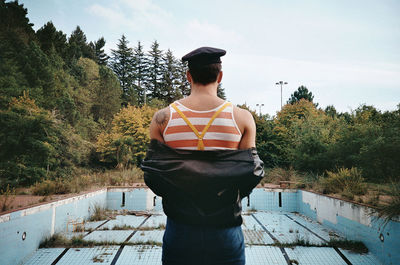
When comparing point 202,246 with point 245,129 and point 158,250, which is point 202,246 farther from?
point 158,250

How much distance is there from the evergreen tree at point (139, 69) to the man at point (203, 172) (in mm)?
30019

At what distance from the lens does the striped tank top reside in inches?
38.2

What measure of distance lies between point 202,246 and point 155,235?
439cm

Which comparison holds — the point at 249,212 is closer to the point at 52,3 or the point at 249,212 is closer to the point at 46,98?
the point at 46,98

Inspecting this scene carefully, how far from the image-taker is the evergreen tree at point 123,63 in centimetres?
3067

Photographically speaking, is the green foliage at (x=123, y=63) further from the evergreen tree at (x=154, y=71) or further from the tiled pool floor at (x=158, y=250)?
the tiled pool floor at (x=158, y=250)

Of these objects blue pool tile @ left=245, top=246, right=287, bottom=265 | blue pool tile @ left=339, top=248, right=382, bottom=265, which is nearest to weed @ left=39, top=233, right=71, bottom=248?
blue pool tile @ left=245, top=246, right=287, bottom=265

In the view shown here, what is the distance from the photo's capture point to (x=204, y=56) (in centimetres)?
104

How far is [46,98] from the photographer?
15.9 metres

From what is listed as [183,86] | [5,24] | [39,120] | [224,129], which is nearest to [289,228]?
[224,129]

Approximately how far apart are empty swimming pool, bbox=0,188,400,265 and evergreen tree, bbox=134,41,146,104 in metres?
25.1

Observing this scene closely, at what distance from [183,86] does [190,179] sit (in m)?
30.5

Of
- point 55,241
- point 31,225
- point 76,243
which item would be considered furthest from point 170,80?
point 31,225

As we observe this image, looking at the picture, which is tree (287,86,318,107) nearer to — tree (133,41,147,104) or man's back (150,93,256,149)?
tree (133,41,147,104)
